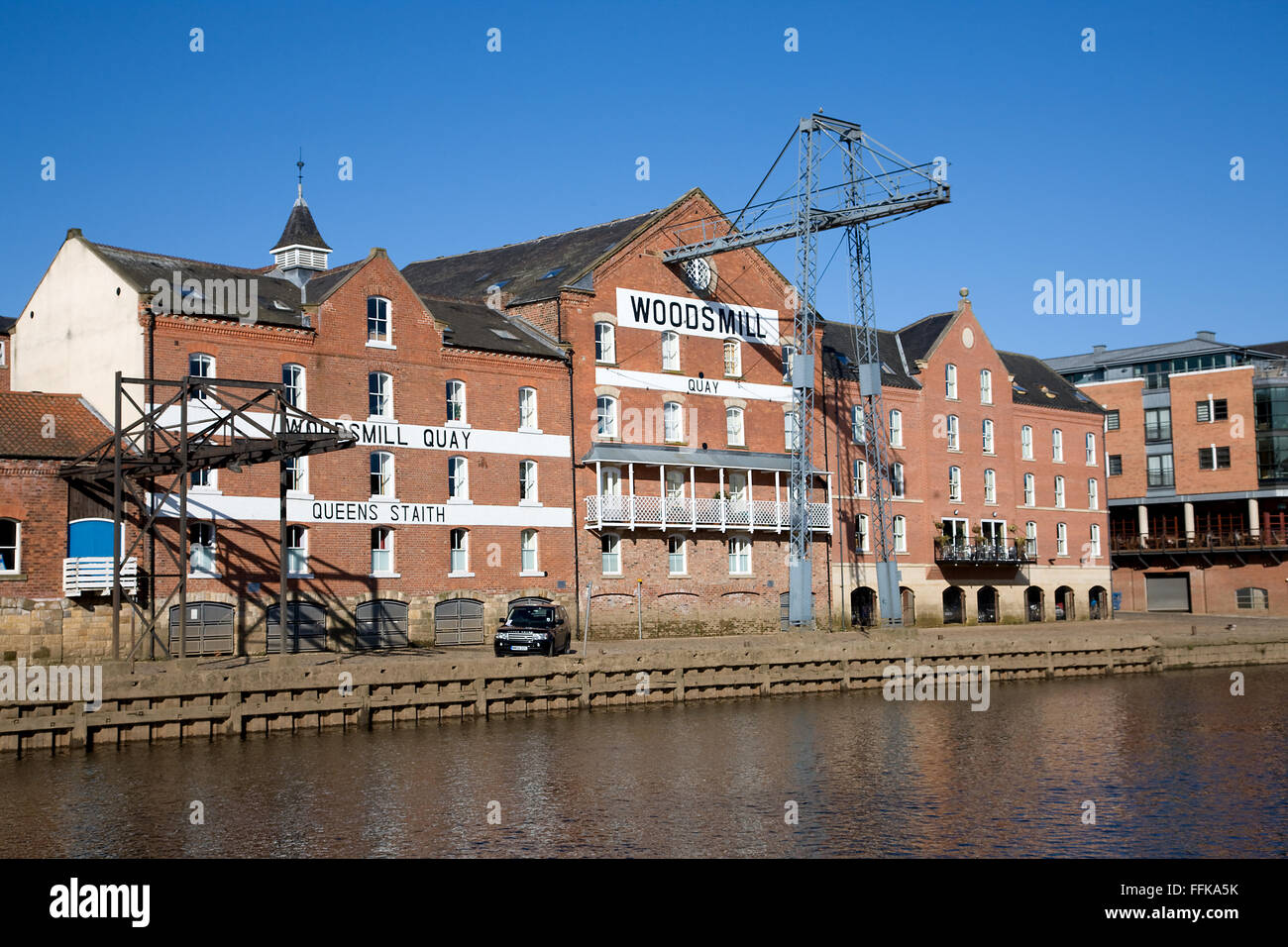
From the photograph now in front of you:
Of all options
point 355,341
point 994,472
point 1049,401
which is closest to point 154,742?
point 355,341

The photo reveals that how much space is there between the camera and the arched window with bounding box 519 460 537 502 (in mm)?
48750

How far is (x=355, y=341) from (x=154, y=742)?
676 inches

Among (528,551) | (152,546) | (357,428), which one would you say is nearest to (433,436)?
(357,428)

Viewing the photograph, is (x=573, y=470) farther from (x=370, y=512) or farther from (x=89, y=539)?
(x=89, y=539)

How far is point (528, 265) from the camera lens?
5578 centimetres

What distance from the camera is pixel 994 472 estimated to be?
66000mm

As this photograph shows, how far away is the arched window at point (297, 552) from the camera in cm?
4262

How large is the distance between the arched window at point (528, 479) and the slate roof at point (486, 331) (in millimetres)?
3859

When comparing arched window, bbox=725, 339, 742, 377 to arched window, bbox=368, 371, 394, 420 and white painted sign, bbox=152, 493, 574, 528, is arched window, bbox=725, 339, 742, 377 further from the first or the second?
arched window, bbox=368, 371, 394, 420

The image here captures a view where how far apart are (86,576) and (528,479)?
1629cm

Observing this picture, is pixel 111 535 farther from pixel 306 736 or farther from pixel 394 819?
pixel 394 819

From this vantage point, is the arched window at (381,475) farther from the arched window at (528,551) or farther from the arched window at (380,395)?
the arched window at (528,551)

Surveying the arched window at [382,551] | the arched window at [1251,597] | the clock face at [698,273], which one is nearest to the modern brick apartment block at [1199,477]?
the arched window at [1251,597]

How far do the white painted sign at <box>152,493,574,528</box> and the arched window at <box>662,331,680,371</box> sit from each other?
7590 mm
